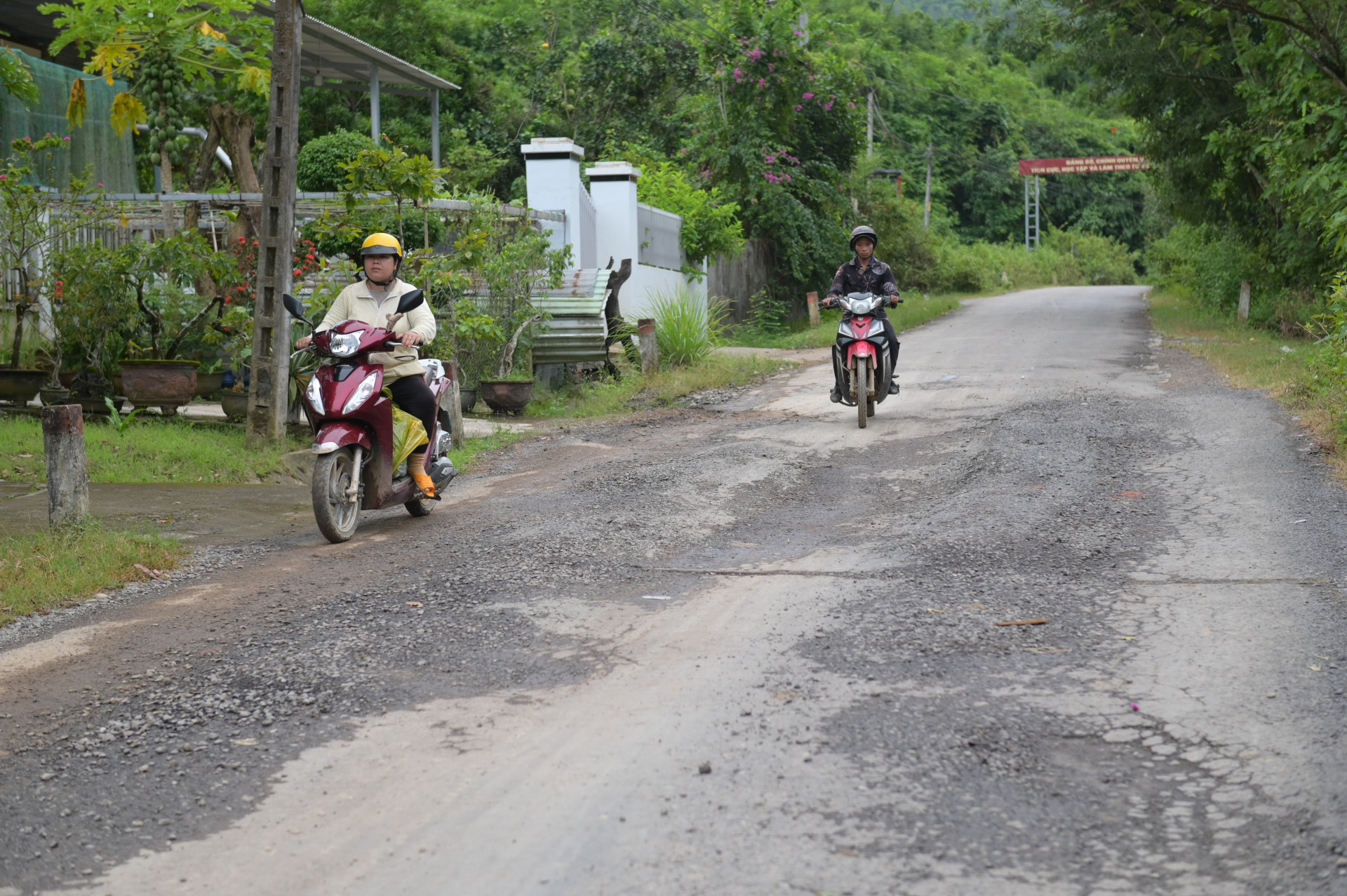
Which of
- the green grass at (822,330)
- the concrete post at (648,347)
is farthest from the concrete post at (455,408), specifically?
the green grass at (822,330)

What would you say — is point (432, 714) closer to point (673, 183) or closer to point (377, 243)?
point (377, 243)

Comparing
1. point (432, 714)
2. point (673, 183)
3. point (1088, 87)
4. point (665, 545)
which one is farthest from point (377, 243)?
point (1088, 87)

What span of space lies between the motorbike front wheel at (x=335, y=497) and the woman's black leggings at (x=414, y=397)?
0.57m

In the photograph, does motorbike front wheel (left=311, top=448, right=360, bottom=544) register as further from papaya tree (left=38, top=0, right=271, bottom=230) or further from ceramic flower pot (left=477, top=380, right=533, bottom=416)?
ceramic flower pot (left=477, top=380, right=533, bottom=416)

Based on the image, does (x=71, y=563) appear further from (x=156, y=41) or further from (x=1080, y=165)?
(x=1080, y=165)

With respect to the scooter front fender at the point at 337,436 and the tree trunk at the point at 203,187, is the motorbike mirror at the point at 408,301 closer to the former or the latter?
the scooter front fender at the point at 337,436

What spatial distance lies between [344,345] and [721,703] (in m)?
3.62

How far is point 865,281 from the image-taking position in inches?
431

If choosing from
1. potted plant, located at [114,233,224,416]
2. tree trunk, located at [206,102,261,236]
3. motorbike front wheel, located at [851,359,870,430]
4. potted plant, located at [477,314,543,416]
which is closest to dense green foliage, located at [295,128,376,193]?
tree trunk, located at [206,102,261,236]

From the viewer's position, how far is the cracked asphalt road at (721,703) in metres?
3.06

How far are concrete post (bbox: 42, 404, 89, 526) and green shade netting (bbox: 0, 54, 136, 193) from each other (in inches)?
341

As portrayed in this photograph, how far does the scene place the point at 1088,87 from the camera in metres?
22.1

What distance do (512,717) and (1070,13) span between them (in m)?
19.6

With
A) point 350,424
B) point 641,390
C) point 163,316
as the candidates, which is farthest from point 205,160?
point 350,424
